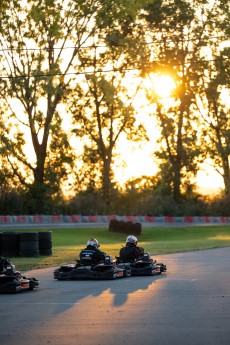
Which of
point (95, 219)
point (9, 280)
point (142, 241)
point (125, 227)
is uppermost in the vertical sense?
point (95, 219)

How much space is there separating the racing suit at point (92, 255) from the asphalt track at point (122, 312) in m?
0.81

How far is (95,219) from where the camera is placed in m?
66.9

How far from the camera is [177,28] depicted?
78562 mm

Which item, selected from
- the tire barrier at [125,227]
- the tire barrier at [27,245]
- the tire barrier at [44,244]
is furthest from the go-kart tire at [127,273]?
the tire barrier at [125,227]

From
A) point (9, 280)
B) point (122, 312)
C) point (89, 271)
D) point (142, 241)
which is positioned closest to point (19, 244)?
point (89, 271)

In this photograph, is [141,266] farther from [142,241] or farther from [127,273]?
[142,241]

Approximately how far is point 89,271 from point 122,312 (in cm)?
822

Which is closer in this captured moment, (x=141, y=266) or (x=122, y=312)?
(x=122, y=312)

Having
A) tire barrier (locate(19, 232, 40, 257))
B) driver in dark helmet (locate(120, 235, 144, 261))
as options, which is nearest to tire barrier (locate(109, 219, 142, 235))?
tire barrier (locate(19, 232, 40, 257))

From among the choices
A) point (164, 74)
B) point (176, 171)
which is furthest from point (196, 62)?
point (176, 171)

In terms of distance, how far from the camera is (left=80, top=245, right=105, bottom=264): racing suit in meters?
25.3

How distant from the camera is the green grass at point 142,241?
112 ft

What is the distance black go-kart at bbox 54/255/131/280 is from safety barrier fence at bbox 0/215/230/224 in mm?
33331

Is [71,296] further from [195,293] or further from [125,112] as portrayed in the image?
[125,112]
